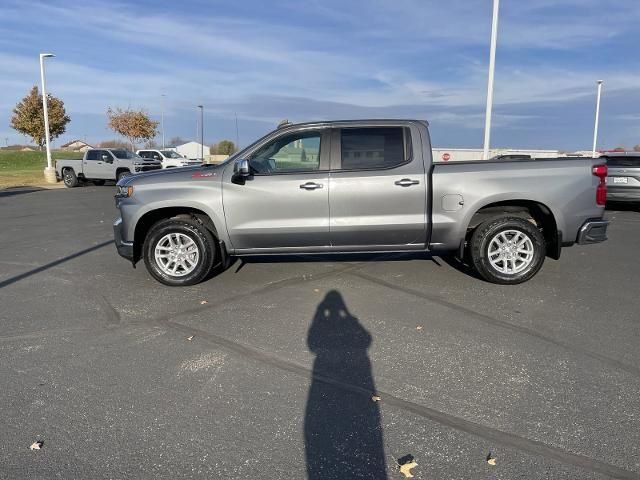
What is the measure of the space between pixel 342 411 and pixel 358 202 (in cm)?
316

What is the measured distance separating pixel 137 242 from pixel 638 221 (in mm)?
11211

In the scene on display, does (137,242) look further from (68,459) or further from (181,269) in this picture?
(68,459)

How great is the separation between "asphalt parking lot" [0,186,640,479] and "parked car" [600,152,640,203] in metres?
7.18

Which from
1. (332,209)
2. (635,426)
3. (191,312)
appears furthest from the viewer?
(332,209)

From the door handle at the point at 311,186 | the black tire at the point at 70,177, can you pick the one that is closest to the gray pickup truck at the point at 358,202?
the door handle at the point at 311,186

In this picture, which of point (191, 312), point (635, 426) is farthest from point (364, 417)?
point (191, 312)

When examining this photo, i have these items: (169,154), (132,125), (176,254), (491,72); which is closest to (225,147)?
(132,125)

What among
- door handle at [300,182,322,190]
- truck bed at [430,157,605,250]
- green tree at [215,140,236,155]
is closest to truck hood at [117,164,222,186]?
door handle at [300,182,322,190]

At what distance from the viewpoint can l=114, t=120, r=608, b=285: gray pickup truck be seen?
595 centimetres

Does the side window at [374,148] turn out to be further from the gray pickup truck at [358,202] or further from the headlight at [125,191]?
the headlight at [125,191]

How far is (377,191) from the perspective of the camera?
595 centimetres

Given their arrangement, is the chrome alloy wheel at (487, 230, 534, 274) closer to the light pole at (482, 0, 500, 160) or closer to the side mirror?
the side mirror

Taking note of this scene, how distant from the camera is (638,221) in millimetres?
11938

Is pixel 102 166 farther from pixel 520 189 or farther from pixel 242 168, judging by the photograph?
pixel 520 189
